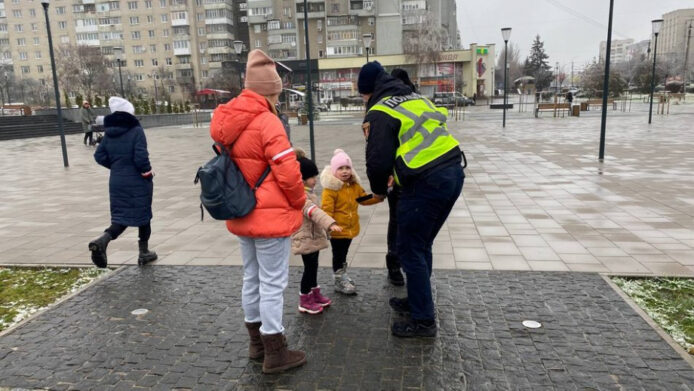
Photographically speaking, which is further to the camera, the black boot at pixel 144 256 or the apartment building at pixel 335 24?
the apartment building at pixel 335 24

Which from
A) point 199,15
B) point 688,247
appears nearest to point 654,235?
point 688,247

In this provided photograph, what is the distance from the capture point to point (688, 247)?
5.52 meters

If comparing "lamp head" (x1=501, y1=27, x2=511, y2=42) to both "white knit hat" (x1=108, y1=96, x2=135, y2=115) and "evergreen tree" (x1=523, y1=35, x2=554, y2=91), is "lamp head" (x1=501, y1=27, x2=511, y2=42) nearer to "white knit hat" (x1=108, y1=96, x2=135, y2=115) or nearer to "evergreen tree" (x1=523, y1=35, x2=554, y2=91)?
"white knit hat" (x1=108, y1=96, x2=135, y2=115)

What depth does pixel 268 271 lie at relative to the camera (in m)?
3.14

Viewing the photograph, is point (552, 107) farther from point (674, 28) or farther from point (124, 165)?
point (674, 28)

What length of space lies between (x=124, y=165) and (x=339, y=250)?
2.55 metres

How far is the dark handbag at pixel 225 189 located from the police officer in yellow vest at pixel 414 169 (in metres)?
0.84

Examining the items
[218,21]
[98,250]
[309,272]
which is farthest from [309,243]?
[218,21]

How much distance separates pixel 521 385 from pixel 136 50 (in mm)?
92585

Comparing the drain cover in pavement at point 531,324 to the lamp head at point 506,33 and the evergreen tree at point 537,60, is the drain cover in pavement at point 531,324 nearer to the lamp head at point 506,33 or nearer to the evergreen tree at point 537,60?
the lamp head at point 506,33

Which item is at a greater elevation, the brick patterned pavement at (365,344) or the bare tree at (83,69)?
the bare tree at (83,69)

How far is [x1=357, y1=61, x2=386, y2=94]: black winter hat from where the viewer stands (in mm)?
3697

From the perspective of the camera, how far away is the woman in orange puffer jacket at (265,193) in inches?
116

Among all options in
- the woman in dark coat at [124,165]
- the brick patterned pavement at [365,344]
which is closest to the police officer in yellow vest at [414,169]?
the brick patterned pavement at [365,344]
